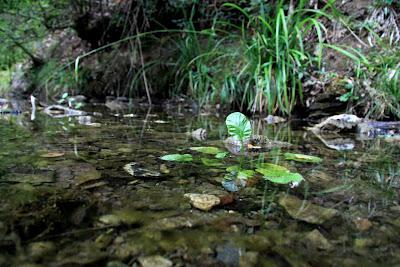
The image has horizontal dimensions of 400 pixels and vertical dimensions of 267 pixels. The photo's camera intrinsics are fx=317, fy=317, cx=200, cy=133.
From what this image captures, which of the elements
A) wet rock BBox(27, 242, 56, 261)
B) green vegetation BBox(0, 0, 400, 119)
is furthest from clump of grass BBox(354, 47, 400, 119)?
wet rock BBox(27, 242, 56, 261)

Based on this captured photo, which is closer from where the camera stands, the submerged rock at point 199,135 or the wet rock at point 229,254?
the wet rock at point 229,254

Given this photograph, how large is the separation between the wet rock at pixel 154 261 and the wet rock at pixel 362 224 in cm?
37

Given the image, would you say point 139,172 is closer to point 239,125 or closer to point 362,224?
point 239,125

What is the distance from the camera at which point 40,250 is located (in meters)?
0.47

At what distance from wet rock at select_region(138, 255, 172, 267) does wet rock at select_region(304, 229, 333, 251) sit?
0.78ft

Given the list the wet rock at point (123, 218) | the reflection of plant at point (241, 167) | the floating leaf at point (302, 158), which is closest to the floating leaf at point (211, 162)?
the reflection of plant at point (241, 167)

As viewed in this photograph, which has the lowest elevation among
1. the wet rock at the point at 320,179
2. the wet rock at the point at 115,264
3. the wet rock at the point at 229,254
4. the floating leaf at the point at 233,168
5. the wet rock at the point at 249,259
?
the wet rock at the point at 249,259

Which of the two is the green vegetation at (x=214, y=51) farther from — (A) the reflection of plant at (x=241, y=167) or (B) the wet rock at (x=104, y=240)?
(B) the wet rock at (x=104, y=240)

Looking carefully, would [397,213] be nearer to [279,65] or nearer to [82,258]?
[82,258]

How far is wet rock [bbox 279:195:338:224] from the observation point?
629mm

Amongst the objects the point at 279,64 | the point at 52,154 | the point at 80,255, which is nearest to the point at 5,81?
the point at 279,64

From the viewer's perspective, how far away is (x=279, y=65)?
2.83 meters

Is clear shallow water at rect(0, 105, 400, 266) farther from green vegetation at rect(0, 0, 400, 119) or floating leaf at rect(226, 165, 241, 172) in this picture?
green vegetation at rect(0, 0, 400, 119)

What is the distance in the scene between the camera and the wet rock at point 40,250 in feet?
1.49
